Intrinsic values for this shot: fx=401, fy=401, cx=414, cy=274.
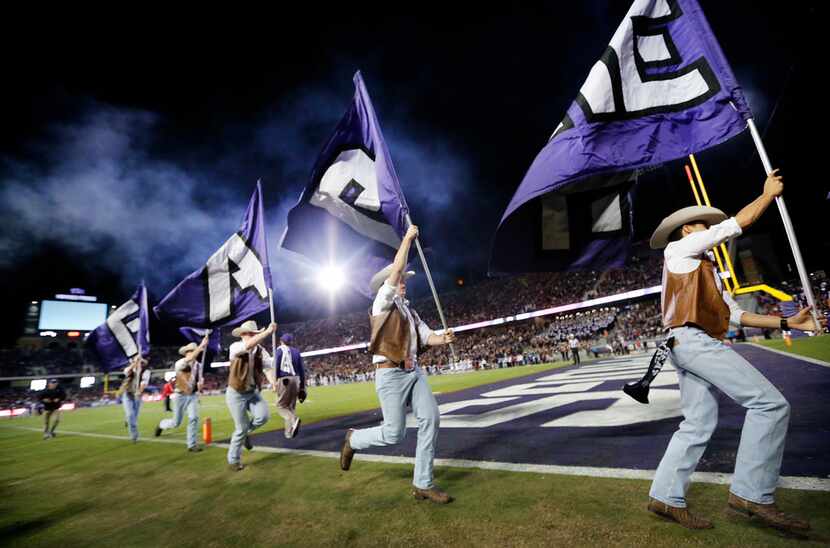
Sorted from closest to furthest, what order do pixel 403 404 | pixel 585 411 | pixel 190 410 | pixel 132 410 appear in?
1. pixel 403 404
2. pixel 585 411
3. pixel 190 410
4. pixel 132 410

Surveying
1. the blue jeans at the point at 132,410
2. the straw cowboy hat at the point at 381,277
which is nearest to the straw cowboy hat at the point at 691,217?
the straw cowboy hat at the point at 381,277

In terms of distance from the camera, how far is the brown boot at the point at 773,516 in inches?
88.0

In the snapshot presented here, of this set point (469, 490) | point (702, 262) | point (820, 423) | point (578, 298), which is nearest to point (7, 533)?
point (469, 490)

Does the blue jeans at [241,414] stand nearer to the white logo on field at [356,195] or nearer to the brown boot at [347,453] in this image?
the brown boot at [347,453]

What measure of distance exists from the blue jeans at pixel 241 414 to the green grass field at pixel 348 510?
346 millimetres

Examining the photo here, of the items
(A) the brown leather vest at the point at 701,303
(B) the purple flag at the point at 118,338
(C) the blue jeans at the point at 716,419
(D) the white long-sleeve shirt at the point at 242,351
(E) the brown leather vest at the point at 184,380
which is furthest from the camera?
(B) the purple flag at the point at 118,338

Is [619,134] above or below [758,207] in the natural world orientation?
above

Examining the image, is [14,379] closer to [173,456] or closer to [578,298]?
[173,456]

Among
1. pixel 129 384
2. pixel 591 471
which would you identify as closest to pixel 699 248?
pixel 591 471

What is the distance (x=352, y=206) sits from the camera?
599cm

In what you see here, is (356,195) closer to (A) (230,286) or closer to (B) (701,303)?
(A) (230,286)

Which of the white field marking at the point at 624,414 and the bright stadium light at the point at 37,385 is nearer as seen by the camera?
the white field marking at the point at 624,414

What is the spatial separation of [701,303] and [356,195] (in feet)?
14.8

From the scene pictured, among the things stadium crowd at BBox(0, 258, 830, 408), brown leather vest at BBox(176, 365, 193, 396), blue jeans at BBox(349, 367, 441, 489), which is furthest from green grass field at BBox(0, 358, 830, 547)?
stadium crowd at BBox(0, 258, 830, 408)
